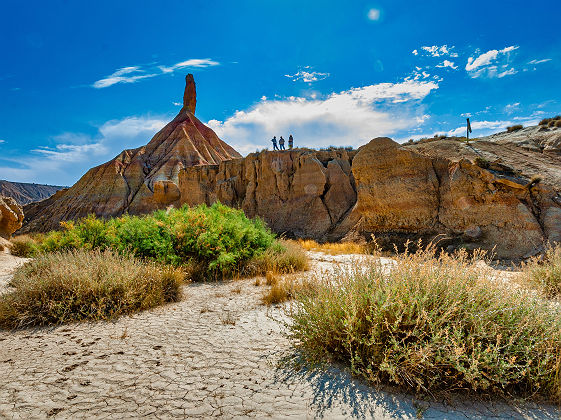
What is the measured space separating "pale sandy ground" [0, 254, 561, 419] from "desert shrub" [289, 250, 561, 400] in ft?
0.62

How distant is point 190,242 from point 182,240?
0.32 m

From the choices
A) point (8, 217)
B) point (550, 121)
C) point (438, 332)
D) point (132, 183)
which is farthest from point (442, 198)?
point (132, 183)

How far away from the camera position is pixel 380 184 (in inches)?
536

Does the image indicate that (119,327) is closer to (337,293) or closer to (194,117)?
(337,293)

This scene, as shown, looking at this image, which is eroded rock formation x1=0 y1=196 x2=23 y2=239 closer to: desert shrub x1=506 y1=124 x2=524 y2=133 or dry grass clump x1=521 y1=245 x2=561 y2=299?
dry grass clump x1=521 y1=245 x2=561 y2=299

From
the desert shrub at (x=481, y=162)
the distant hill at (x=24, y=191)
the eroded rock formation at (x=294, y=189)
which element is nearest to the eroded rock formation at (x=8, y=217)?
the eroded rock formation at (x=294, y=189)

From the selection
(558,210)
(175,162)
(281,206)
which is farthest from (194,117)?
(558,210)

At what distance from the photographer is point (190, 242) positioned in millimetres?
7984

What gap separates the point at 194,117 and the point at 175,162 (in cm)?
2224

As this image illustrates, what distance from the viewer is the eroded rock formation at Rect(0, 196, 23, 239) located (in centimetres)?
1335

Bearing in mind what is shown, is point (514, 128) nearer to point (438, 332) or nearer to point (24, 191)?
point (438, 332)

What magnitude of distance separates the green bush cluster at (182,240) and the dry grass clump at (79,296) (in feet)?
6.85

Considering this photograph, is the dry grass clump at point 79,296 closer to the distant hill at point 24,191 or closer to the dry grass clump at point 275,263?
the dry grass clump at point 275,263

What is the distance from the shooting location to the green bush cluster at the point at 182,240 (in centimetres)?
767
